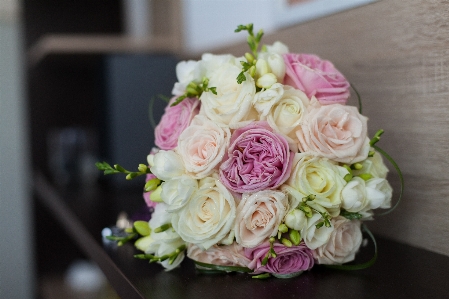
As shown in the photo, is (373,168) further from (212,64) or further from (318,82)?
(212,64)

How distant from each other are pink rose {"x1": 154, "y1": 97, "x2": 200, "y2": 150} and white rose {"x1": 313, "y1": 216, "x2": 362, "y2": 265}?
0.76 ft

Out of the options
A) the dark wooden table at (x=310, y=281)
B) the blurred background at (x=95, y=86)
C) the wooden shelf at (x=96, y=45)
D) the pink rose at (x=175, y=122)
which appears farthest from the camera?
the wooden shelf at (x=96, y=45)

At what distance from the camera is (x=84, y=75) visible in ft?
6.99

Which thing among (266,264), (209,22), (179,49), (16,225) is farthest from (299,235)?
(16,225)

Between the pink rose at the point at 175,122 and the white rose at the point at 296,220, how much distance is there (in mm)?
184

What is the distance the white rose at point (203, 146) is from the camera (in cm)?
61

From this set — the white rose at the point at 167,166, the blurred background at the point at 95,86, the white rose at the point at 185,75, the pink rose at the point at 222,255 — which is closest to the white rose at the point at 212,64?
the white rose at the point at 185,75

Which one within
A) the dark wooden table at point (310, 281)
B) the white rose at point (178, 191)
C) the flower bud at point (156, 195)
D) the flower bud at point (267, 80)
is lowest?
the dark wooden table at point (310, 281)

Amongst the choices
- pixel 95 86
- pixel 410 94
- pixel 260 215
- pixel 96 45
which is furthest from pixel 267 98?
pixel 95 86

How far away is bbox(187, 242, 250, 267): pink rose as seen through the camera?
2.09ft

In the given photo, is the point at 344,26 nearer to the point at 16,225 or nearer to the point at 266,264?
the point at 266,264

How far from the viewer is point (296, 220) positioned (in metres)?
0.60

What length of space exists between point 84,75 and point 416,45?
1.63 m

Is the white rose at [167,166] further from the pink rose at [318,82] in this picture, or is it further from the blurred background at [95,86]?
the blurred background at [95,86]
